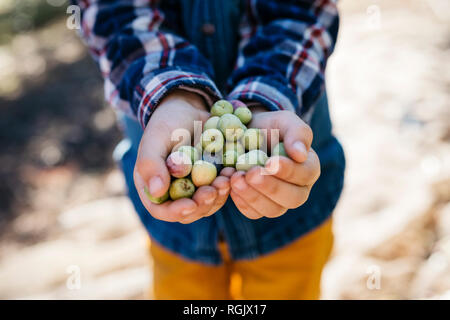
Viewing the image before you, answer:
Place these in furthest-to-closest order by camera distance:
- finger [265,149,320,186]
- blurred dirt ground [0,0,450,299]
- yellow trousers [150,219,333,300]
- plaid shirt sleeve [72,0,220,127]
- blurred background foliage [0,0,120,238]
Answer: blurred background foliage [0,0,120,238]
blurred dirt ground [0,0,450,299]
yellow trousers [150,219,333,300]
plaid shirt sleeve [72,0,220,127]
finger [265,149,320,186]

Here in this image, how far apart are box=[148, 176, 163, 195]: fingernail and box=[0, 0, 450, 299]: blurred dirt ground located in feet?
4.05

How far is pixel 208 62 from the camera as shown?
3.73 ft

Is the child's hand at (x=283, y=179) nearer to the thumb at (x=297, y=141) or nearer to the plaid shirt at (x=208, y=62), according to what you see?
the thumb at (x=297, y=141)

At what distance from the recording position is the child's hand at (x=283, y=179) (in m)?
0.83

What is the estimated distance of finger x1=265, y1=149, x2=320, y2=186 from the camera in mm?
823

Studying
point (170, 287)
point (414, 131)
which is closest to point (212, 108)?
point (170, 287)

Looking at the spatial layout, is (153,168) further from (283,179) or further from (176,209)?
(283,179)

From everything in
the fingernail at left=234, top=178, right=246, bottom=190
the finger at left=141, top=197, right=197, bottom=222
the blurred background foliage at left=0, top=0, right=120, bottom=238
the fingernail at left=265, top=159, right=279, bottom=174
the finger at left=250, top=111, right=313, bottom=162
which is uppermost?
the finger at left=250, top=111, right=313, bottom=162

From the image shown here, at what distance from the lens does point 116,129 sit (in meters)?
3.22

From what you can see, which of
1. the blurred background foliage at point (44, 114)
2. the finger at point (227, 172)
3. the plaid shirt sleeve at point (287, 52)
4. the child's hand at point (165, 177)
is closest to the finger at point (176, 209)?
the child's hand at point (165, 177)

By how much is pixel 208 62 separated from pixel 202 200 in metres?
0.44

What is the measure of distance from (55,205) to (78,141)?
63 centimetres

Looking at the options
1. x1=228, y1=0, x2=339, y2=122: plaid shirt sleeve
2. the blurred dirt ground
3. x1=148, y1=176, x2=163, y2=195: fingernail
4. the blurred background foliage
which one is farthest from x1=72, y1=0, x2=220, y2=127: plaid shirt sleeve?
the blurred background foliage

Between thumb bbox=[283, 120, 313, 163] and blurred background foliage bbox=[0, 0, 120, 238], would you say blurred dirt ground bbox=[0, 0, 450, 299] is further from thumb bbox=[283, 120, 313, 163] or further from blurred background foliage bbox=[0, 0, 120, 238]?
thumb bbox=[283, 120, 313, 163]
